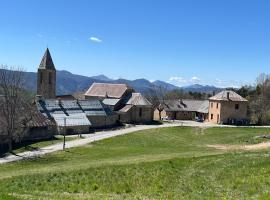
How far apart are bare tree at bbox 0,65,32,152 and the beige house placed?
37416 millimetres

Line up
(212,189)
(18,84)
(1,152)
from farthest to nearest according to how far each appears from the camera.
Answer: (18,84)
(1,152)
(212,189)

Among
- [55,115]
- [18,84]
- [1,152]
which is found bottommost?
[1,152]

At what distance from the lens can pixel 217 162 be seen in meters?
28.6

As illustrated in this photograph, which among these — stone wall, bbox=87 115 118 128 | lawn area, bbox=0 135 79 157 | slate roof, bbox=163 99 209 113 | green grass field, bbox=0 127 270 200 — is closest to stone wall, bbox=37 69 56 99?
stone wall, bbox=87 115 118 128

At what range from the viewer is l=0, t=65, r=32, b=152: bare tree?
5759 cm

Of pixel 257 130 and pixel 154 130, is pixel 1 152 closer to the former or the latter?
pixel 154 130

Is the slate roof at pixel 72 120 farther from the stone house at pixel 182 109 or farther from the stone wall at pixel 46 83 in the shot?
the stone house at pixel 182 109

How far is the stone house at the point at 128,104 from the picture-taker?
278 feet

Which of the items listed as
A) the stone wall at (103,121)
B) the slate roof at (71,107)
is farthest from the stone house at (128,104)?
the slate roof at (71,107)

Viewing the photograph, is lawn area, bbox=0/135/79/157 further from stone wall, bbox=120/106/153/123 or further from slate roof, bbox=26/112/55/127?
stone wall, bbox=120/106/153/123

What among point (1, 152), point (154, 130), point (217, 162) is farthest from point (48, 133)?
point (217, 162)

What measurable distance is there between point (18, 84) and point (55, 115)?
1066cm

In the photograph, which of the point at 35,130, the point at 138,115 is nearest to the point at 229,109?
the point at 138,115

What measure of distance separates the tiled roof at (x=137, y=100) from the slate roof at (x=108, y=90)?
2.55 metres
